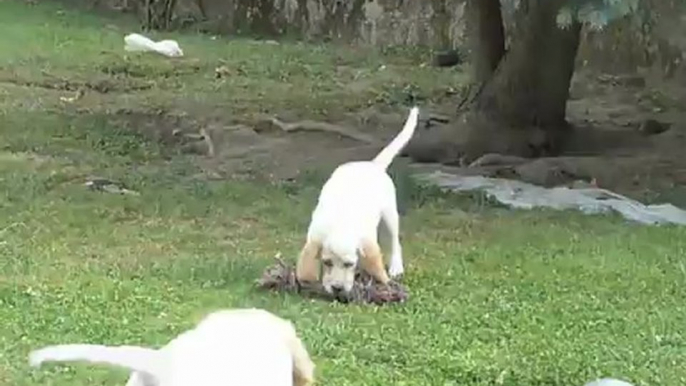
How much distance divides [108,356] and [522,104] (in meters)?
7.74

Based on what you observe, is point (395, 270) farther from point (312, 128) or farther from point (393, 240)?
point (312, 128)

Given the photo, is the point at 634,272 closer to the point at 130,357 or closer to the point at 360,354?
the point at 360,354

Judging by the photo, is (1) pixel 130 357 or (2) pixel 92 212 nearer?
(1) pixel 130 357

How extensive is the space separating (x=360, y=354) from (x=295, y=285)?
2.86 feet

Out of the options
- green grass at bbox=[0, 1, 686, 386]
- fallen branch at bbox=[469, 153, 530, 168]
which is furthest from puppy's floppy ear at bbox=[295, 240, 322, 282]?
fallen branch at bbox=[469, 153, 530, 168]

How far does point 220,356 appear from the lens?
9.50ft

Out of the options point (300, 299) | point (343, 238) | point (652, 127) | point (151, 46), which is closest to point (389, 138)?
point (652, 127)

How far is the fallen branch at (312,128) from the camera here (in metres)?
10.8

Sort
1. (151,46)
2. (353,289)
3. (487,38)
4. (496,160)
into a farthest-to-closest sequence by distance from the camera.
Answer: (151,46)
(487,38)
(496,160)
(353,289)

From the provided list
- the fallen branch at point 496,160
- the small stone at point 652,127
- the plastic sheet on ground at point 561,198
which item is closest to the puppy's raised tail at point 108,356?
the plastic sheet on ground at point 561,198

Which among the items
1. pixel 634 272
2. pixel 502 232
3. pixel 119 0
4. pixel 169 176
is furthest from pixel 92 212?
pixel 119 0

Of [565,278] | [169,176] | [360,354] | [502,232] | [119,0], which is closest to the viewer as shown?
[360,354]

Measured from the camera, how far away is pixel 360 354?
200 inches

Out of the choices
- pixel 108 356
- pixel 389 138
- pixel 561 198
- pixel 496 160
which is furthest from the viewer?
pixel 389 138
